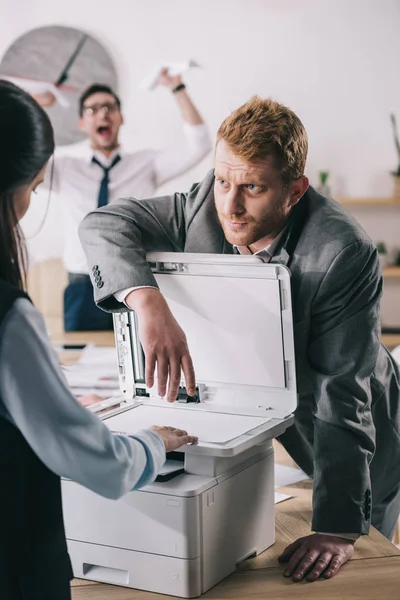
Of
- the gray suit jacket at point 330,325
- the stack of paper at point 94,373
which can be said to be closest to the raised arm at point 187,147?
the stack of paper at point 94,373

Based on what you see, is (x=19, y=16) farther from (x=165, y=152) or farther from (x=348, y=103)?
(x=348, y=103)

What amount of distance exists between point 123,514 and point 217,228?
56 centimetres

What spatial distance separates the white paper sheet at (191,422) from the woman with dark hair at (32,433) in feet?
0.85

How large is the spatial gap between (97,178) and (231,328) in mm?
3421

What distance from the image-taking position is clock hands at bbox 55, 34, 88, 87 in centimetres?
504

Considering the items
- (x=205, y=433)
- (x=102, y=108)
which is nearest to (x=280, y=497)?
(x=205, y=433)

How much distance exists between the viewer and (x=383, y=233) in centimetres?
505

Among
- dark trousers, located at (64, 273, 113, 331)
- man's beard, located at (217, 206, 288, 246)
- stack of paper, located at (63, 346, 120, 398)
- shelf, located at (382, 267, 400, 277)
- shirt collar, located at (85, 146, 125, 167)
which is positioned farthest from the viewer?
shelf, located at (382, 267, 400, 277)

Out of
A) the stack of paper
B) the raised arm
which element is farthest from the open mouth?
the stack of paper

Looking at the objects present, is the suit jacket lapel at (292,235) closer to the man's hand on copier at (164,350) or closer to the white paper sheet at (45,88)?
the man's hand on copier at (164,350)

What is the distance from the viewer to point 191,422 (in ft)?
4.13

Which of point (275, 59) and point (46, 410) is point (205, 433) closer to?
point (46, 410)

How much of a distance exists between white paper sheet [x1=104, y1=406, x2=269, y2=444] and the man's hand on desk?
0.68 ft

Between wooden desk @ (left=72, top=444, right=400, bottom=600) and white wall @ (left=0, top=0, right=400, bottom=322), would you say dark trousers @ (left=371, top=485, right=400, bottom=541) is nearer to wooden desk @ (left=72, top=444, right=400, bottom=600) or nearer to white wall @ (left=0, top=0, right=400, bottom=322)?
wooden desk @ (left=72, top=444, right=400, bottom=600)
